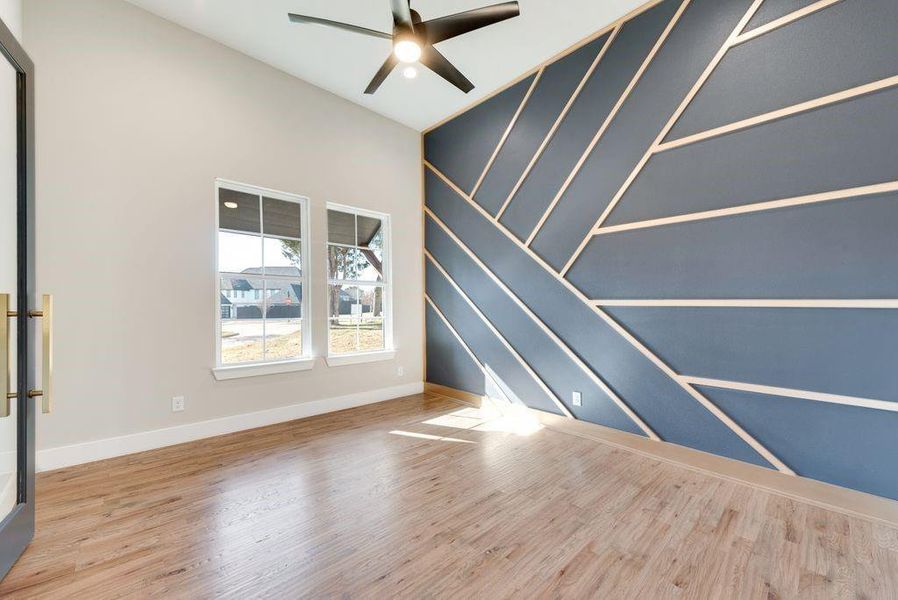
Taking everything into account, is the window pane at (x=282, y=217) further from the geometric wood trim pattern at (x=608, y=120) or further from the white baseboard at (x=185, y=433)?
the geometric wood trim pattern at (x=608, y=120)

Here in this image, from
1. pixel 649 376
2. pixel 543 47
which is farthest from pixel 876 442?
pixel 543 47

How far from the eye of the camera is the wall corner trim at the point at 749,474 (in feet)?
6.67

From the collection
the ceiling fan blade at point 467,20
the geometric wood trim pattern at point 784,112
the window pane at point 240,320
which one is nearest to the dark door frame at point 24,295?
the window pane at point 240,320

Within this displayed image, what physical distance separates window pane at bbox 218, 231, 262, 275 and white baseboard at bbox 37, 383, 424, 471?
1.38 metres

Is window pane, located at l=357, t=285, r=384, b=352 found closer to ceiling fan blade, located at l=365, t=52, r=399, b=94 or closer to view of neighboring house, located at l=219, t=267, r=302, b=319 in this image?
view of neighboring house, located at l=219, t=267, r=302, b=319

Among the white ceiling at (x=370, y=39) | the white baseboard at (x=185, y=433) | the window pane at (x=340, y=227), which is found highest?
the white ceiling at (x=370, y=39)

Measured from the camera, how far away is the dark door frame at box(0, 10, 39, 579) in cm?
172

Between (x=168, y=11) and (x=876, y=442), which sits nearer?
(x=876, y=442)

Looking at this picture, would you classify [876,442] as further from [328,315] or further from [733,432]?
[328,315]

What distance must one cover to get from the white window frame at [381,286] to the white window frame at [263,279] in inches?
8.1

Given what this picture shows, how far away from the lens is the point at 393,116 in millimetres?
4543

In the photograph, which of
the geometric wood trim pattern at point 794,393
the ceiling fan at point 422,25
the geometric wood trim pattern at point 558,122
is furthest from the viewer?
the geometric wood trim pattern at point 558,122

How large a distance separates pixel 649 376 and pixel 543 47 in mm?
3046

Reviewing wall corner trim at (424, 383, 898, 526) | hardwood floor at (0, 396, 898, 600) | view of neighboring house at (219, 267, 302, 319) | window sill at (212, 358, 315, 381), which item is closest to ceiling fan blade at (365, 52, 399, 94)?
view of neighboring house at (219, 267, 302, 319)
